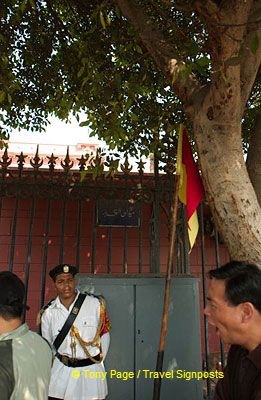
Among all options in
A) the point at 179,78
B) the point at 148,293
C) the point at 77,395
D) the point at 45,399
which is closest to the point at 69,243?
the point at 148,293

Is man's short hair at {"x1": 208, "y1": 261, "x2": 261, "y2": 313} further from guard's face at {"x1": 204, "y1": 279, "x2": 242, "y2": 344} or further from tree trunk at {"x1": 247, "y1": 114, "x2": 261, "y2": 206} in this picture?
tree trunk at {"x1": 247, "y1": 114, "x2": 261, "y2": 206}

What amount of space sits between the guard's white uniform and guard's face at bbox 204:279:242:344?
172cm

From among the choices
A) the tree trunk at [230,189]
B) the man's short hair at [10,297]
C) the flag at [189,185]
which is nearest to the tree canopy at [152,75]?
the tree trunk at [230,189]

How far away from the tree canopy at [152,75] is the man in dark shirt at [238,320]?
68 centimetres

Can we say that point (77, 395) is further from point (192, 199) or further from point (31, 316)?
point (31, 316)

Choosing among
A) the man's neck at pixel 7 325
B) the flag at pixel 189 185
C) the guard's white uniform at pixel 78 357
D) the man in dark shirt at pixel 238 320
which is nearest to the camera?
the man in dark shirt at pixel 238 320

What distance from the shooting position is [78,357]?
306 cm

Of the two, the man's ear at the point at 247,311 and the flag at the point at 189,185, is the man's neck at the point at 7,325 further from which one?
the flag at the point at 189,185

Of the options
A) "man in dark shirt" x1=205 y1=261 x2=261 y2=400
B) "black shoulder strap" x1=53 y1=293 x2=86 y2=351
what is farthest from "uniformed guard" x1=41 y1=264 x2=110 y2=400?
"man in dark shirt" x1=205 y1=261 x2=261 y2=400

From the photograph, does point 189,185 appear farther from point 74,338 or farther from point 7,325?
point 7,325

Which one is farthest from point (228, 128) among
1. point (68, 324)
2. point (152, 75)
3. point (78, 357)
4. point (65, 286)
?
point (152, 75)

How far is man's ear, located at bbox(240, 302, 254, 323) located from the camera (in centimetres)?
158

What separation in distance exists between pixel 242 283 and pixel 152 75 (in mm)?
4164

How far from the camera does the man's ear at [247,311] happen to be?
62.3 inches
